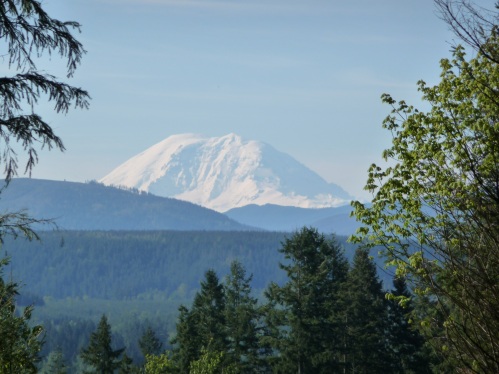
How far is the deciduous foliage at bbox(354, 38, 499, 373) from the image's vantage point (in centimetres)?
1498

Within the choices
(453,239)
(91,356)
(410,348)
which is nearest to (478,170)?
(453,239)

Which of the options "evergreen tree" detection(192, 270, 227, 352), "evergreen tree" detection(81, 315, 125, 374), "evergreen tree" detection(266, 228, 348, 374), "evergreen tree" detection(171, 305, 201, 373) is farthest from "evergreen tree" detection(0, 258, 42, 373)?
"evergreen tree" detection(81, 315, 125, 374)

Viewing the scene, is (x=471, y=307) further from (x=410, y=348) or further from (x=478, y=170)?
(x=410, y=348)

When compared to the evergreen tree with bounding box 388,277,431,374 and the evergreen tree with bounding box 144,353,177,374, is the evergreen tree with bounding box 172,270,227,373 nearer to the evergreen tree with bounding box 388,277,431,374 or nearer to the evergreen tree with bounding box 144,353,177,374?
the evergreen tree with bounding box 144,353,177,374

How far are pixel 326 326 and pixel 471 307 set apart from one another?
39.8m

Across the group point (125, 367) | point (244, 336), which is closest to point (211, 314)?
point (244, 336)

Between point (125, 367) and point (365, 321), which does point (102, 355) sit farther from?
point (365, 321)

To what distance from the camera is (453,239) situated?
56.8 feet

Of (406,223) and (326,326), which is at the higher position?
(406,223)

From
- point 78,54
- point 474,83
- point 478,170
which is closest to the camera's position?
point 78,54

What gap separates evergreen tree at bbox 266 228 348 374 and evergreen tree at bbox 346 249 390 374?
1.22 meters

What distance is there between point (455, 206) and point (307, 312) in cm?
3870

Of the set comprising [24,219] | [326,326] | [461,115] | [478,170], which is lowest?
[326,326]

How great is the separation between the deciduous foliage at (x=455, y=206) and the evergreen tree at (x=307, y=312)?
3434cm
